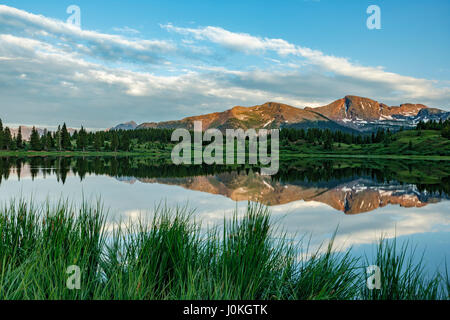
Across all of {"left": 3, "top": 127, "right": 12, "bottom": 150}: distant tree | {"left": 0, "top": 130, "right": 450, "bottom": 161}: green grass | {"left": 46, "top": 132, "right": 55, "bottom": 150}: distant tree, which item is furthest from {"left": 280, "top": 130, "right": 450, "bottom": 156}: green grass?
{"left": 3, "top": 127, "right": 12, "bottom": 150}: distant tree

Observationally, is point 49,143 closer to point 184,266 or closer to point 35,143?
point 35,143

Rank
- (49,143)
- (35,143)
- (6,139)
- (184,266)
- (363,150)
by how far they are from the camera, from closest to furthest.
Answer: (184,266) → (6,139) → (35,143) → (49,143) → (363,150)

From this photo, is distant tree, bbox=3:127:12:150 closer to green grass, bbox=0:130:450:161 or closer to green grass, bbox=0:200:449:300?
green grass, bbox=0:130:450:161

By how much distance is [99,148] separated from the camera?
156 meters

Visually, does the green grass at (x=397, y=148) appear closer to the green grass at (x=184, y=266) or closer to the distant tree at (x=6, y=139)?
the distant tree at (x=6, y=139)

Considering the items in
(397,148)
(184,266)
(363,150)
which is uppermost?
(397,148)

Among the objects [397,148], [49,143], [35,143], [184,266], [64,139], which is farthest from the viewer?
[397,148]

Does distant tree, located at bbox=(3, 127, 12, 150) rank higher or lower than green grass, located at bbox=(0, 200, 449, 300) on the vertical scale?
higher

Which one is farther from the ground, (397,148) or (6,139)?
(6,139)

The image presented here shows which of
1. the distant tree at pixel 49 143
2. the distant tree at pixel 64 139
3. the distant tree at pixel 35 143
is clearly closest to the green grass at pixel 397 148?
the distant tree at pixel 64 139

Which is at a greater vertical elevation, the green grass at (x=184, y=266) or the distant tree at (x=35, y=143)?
the distant tree at (x=35, y=143)

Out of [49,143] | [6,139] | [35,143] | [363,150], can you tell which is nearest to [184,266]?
[6,139]
